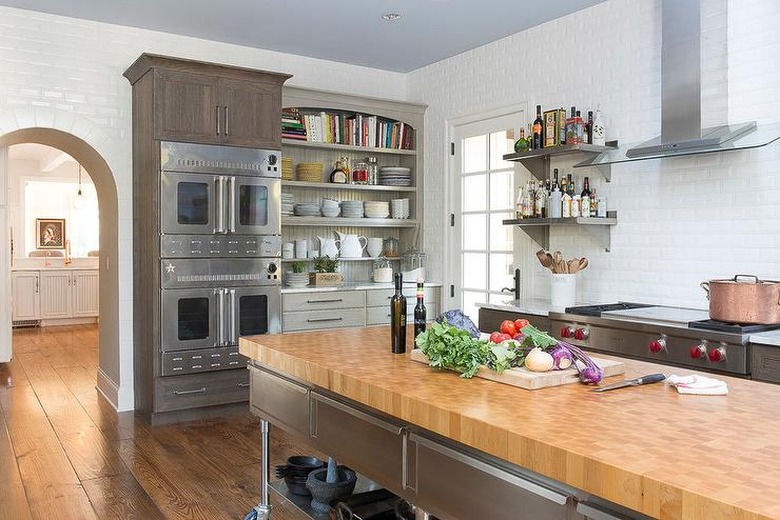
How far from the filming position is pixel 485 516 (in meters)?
1.63

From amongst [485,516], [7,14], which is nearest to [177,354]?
[7,14]

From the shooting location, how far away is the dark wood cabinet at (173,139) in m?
4.99

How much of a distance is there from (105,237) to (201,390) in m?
1.67

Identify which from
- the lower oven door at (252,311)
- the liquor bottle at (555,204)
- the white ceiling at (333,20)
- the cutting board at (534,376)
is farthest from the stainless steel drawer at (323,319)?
the cutting board at (534,376)

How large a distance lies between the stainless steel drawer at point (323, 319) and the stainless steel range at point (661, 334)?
217cm

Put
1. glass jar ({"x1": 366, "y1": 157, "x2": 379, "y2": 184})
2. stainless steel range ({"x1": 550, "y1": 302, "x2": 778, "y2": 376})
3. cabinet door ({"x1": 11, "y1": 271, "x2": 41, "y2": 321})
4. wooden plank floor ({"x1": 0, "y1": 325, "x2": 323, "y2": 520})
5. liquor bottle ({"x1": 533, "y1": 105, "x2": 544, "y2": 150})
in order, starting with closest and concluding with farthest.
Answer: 1. stainless steel range ({"x1": 550, "y1": 302, "x2": 778, "y2": 376})
2. wooden plank floor ({"x1": 0, "y1": 325, "x2": 323, "y2": 520})
3. liquor bottle ({"x1": 533, "y1": 105, "x2": 544, "y2": 150})
4. glass jar ({"x1": 366, "y1": 157, "x2": 379, "y2": 184})
5. cabinet door ({"x1": 11, "y1": 271, "x2": 41, "y2": 321})

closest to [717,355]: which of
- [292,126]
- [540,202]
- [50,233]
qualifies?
[540,202]

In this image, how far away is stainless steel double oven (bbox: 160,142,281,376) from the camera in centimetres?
503

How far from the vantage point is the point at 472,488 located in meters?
1.67

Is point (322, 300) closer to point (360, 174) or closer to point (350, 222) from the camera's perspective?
point (350, 222)

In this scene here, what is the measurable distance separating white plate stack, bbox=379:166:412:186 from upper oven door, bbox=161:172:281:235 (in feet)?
4.48

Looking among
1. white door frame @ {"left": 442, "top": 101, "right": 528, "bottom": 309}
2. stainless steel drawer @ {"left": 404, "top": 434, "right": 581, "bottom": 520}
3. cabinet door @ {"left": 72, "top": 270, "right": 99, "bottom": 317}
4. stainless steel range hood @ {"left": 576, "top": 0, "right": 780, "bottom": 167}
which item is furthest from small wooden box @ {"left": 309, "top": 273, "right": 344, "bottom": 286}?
cabinet door @ {"left": 72, "top": 270, "right": 99, "bottom": 317}

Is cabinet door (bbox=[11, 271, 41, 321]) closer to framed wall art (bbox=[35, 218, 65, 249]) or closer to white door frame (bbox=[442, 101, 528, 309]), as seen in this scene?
framed wall art (bbox=[35, 218, 65, 249])

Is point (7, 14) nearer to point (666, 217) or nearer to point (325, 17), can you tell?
point (325, 17)
